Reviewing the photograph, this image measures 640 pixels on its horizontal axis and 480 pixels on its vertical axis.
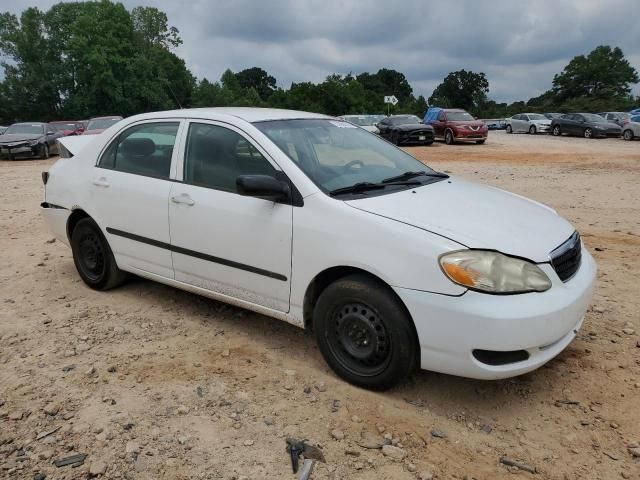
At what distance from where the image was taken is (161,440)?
9.34 ft

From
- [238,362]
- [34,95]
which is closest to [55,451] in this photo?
[238,362]

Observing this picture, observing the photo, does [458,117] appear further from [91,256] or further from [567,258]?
[567,258]

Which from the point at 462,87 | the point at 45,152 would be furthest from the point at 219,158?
the point at 462,87

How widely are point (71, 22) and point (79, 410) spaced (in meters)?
60.2

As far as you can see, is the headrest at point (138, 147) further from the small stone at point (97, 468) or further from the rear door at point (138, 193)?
the small stone at point (97, 468)

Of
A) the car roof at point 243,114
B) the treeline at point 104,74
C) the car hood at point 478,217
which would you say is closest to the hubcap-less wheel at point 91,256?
the car roof at point 243,114

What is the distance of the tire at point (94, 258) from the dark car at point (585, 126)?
28.0 metres

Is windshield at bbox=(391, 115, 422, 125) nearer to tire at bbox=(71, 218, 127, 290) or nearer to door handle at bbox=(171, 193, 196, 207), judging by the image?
tire at bbox=(71, 218, 127, 290)

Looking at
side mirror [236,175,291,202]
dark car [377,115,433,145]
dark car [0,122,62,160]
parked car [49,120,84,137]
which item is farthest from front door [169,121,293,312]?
dark car [377,115,433,145]

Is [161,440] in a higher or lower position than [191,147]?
lower

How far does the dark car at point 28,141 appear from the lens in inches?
789

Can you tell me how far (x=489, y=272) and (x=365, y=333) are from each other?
0.79 m

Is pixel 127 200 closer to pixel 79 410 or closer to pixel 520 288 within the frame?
pixel 79 410

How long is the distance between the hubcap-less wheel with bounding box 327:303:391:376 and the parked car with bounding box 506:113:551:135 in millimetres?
33851
